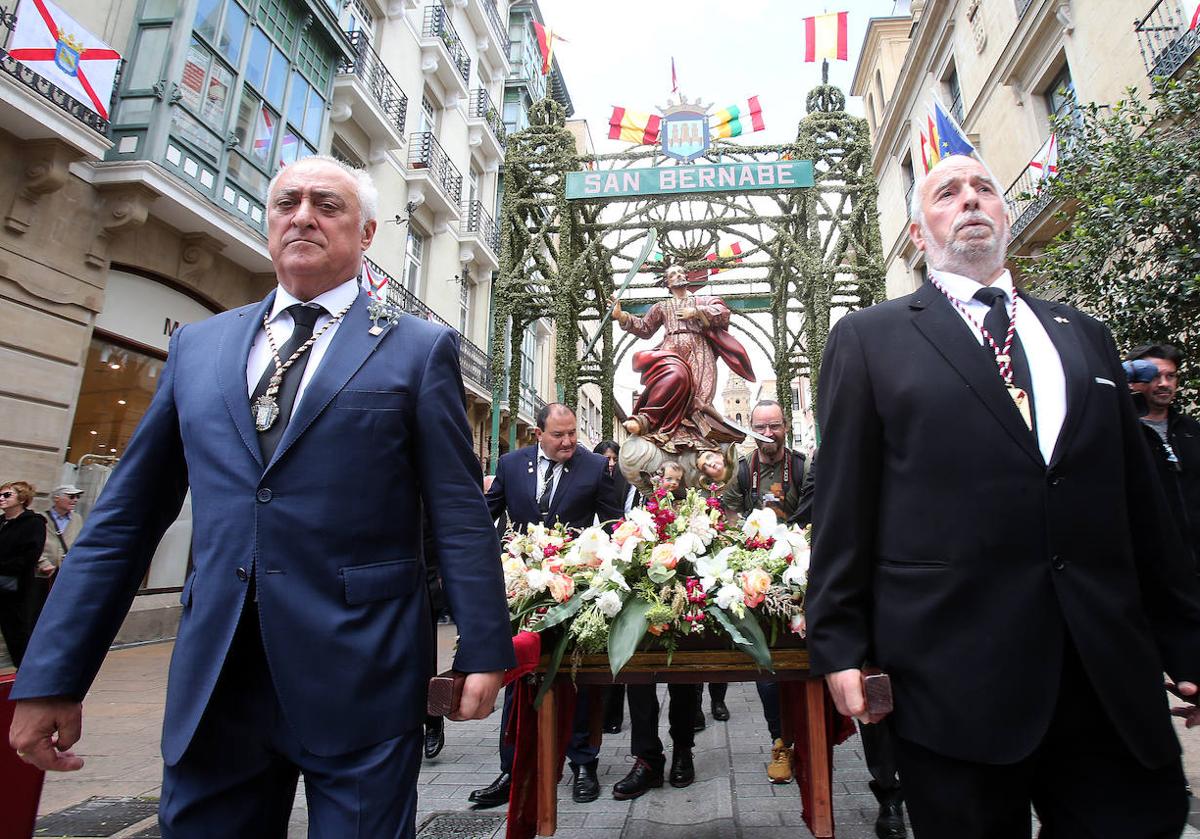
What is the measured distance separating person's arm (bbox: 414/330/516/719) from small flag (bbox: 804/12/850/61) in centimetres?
1047

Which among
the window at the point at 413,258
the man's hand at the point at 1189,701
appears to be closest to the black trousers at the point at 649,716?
the man's hand at the point at 1189,701

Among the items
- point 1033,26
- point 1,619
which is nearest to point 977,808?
point 1,619

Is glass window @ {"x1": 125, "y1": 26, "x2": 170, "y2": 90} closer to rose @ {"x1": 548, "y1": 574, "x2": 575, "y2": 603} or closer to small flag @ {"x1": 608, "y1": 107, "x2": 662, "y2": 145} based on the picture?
small flag @ {"x1": 608, "y1": 107, "x2": 662, "y2": 145}

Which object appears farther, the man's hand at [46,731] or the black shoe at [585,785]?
the black shoe at [585,785]

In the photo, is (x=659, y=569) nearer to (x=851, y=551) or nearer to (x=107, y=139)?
(x=851, y=551)

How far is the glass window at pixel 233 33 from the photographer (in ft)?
30.5

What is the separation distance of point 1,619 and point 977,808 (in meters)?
7.24

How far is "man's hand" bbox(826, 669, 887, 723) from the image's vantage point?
57.4 inches

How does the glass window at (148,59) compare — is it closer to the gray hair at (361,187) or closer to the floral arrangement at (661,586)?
the gray hair at (361,187)

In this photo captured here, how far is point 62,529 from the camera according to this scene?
22.6ft

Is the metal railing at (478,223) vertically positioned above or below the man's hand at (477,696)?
above

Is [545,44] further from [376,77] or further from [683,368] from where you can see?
[683,368]

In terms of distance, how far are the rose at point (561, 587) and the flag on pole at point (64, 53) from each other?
8314 millimetres

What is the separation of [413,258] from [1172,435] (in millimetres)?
15211
